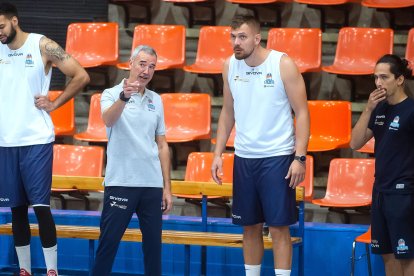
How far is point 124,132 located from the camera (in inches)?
208

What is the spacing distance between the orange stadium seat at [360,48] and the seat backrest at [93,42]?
1.92 metres

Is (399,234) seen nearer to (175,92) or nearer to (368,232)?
(368,232)

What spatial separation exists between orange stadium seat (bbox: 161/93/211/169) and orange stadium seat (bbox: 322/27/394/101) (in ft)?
3.63

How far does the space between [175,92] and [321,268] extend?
2837 mm

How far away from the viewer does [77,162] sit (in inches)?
293

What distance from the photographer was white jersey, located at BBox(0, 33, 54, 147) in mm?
5629

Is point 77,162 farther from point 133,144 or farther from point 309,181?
point 133,144

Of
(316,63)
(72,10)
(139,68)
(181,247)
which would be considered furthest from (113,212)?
(72,10)

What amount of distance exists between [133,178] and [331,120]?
2.64 meters

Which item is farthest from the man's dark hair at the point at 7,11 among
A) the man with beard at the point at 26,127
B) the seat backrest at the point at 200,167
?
the seat backrest at the point at 200,167

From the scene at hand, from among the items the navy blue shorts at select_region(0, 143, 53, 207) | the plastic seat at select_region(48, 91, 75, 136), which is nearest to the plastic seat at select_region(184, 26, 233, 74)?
the plastic seat at select_region(48, 91, 75, 136)

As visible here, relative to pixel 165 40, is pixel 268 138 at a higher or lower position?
lower

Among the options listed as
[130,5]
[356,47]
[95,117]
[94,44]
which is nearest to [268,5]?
[356,47]

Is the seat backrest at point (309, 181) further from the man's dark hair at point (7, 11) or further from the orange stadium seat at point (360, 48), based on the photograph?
the man's dark hair at point (7, 11)
